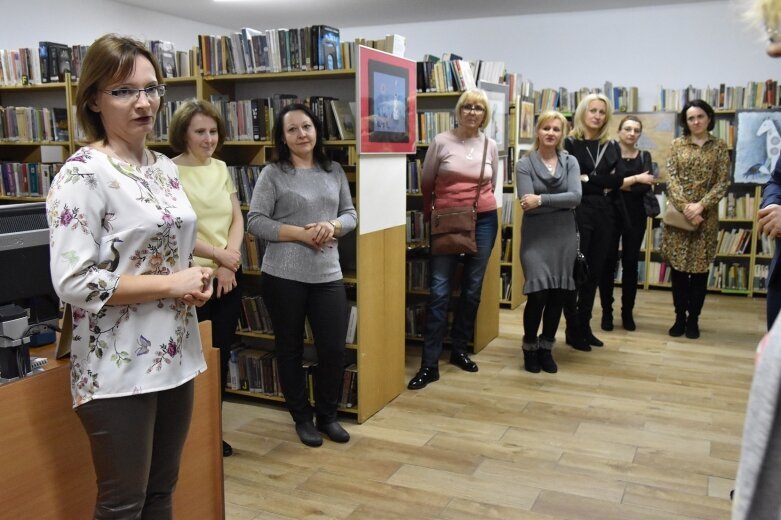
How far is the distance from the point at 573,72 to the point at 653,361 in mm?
4398

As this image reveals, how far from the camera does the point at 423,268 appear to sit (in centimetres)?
465

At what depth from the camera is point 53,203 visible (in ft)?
4.79

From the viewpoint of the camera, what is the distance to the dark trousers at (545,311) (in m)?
4.12

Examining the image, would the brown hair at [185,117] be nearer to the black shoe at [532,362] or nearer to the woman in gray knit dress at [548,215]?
the woman in gray knit dress at [548,215]

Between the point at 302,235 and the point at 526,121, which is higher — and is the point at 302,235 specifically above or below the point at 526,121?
below

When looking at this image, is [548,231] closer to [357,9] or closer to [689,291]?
[689,291]

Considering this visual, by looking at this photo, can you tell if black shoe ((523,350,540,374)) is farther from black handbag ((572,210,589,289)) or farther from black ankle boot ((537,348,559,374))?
black handbag ((572,210,589,289))

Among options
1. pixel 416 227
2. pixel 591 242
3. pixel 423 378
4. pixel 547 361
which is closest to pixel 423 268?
pixel 416 227

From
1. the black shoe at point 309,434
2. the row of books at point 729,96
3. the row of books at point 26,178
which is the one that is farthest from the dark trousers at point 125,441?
the row of books at point 729,96

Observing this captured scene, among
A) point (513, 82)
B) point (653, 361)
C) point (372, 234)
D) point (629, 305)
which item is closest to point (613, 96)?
point (513, 82)

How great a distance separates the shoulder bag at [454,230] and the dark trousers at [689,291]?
192cm

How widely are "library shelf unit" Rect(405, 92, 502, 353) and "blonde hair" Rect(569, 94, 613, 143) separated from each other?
2.72ft

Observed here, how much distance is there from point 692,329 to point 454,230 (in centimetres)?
226

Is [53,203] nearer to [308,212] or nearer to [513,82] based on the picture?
[308,212]
